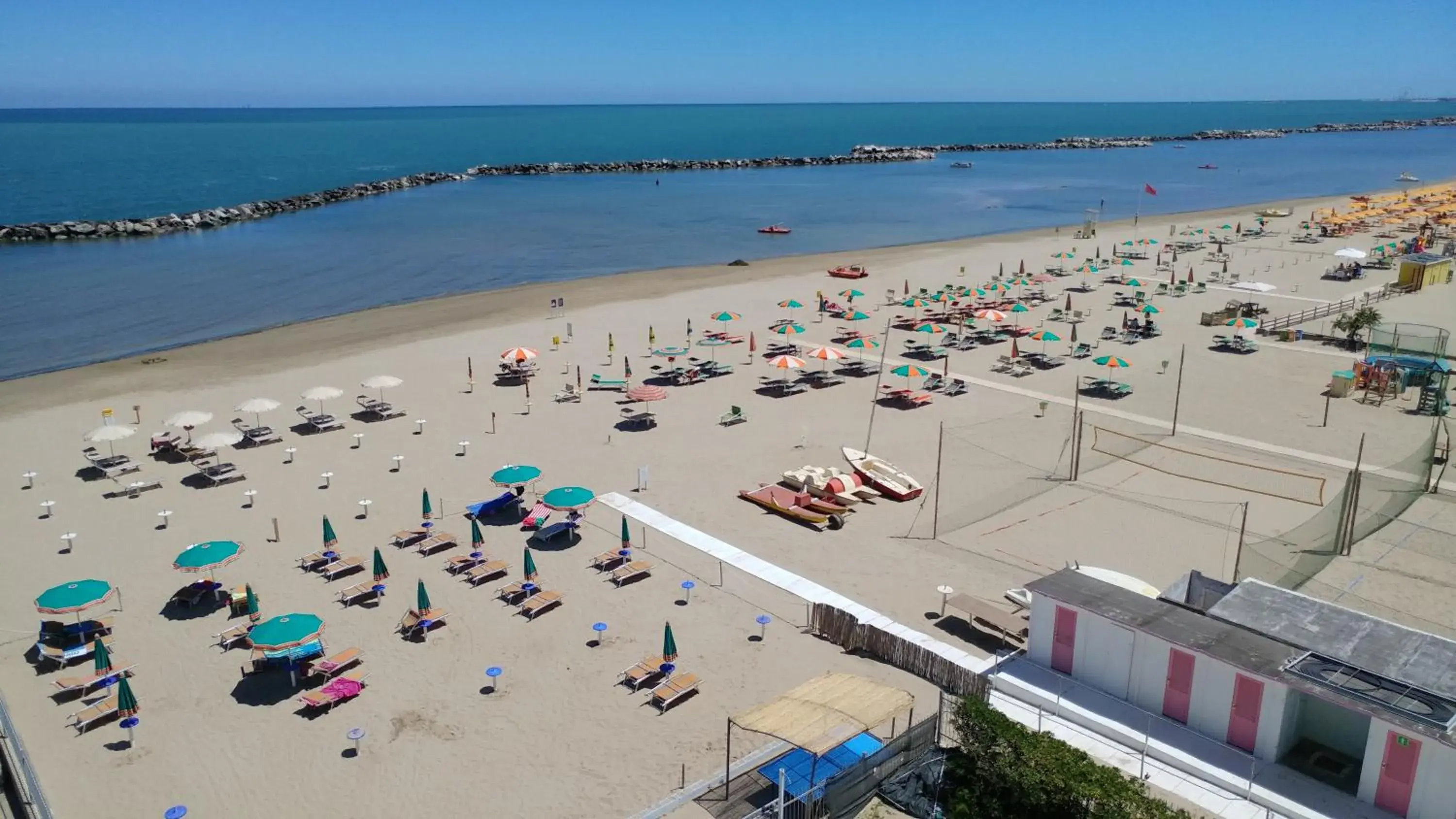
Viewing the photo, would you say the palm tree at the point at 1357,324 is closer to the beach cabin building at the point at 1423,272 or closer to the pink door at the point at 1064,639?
the beach cabin building at the point at 1423,272

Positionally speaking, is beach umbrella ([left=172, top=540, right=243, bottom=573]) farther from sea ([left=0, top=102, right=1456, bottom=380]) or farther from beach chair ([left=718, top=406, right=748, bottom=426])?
sea ([left=0, top=102, right=1456, bottom=380])

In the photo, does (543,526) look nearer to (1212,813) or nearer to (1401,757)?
(1212,813)

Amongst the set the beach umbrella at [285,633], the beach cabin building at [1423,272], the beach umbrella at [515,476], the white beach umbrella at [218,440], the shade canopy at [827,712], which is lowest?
the beach umbrella at [285,633]

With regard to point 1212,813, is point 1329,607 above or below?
above

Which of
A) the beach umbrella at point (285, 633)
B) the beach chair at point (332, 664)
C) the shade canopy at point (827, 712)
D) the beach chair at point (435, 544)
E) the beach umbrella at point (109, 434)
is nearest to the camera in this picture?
the shade canopy at point (827, 712)

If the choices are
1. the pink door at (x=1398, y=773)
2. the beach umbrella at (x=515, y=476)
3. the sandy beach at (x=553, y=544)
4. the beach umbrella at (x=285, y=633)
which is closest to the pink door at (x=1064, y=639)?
the sandy beach at (x=553, y=544)

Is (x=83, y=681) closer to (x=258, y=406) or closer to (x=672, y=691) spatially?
(x=672, y=691)

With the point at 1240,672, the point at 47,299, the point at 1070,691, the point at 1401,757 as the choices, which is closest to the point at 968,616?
the point at 1070,691
